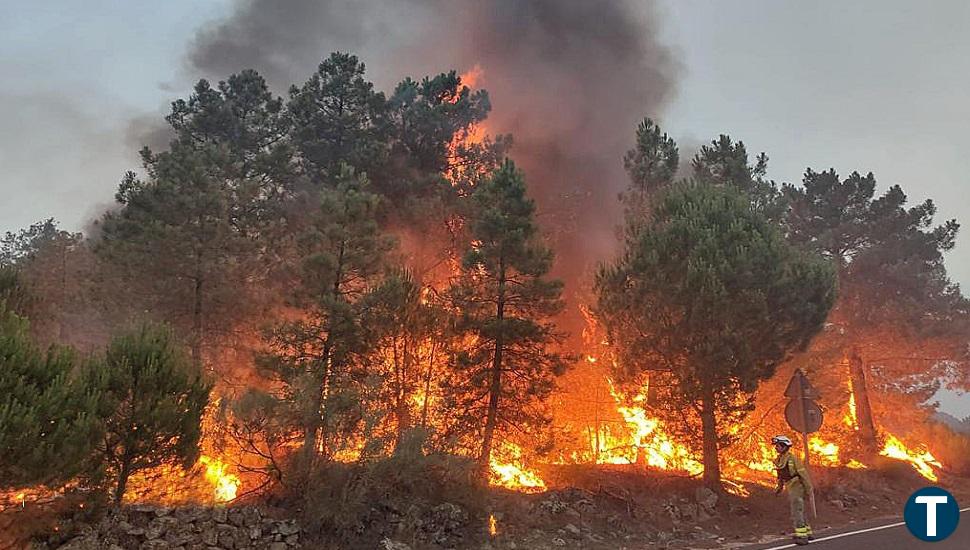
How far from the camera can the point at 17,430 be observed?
9.78 m

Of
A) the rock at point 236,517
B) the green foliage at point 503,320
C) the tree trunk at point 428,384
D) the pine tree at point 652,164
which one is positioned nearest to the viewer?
the rock at point 236,517

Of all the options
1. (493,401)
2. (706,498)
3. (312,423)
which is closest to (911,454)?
(706,498)

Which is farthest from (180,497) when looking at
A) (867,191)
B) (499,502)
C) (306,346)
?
(867,191)

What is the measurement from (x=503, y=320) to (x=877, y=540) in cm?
1049

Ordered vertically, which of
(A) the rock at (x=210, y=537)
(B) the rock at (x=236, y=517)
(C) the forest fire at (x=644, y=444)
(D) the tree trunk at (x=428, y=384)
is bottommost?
(A) the rock at (x=210, y=537)

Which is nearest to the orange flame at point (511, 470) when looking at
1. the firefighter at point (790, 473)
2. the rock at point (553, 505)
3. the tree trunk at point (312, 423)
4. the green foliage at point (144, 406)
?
the rock at point (553, 505)

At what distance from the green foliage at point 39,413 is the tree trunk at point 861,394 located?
106 ft

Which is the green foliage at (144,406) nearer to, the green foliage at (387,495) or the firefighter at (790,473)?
the green foliage at (387,495)

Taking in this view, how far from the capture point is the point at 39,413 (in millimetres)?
10250

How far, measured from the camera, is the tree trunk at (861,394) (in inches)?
1225

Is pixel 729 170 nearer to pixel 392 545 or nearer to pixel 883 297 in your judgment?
pixel 883 297

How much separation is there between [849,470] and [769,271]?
10937 millimetres

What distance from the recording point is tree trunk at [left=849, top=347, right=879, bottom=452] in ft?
102

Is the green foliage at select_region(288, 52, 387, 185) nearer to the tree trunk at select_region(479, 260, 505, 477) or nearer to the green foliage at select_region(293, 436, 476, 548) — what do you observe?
the tree trunk at select_region(479, 260, 505, 477)
